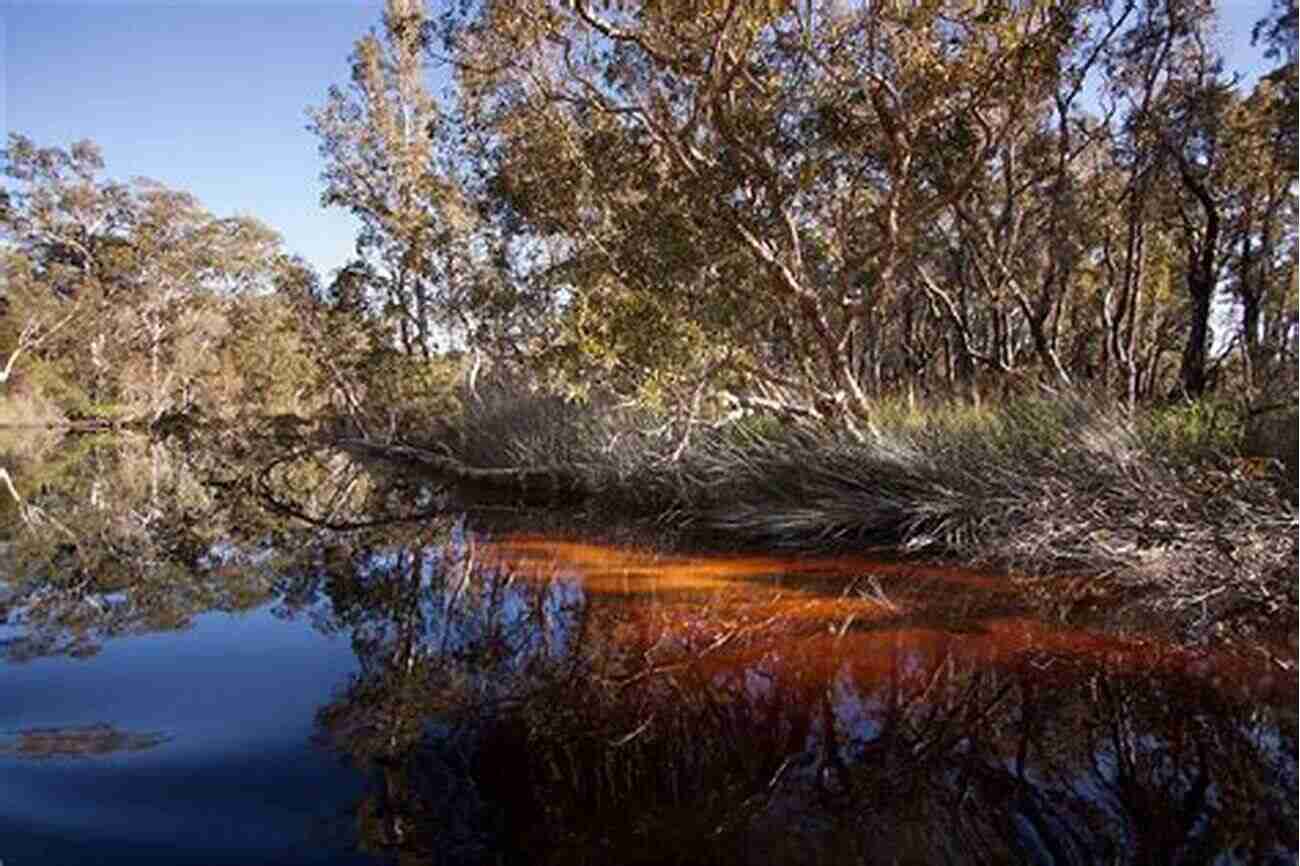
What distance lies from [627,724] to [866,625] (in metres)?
1.94

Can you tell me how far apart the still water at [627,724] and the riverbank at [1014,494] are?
→ 1.39 ft

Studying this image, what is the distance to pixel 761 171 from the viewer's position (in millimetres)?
9164

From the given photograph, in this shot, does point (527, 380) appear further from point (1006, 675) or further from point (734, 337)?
point (1006, 675)

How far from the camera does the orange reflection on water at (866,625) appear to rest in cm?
439

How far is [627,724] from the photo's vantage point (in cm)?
391

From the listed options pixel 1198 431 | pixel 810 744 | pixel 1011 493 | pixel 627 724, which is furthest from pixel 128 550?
pixel 1198 431

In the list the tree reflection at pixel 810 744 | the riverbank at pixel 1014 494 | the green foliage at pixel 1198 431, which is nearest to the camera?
the tree reflection at pixel 810 744

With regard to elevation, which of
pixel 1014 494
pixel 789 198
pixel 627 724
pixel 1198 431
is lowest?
pixel 627 724

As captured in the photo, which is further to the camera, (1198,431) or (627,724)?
(1198,431)

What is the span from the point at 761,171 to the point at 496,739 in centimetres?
683

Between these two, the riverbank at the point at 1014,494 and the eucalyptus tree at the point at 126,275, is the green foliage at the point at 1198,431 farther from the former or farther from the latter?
the eucalyptus tree at the point at 126,275

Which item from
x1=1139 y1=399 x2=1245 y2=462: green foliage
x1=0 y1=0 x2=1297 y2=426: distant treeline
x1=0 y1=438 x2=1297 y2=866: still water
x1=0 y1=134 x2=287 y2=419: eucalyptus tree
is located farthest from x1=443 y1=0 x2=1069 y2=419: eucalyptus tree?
x1=0 y1=134 x2=287 y2=419: eucalyptus tree

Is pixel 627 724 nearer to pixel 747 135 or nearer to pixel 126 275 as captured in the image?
pixel 747 135

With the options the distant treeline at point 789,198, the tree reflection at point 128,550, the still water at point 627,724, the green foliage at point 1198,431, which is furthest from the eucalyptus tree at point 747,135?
the tree reflection at point 128,550
